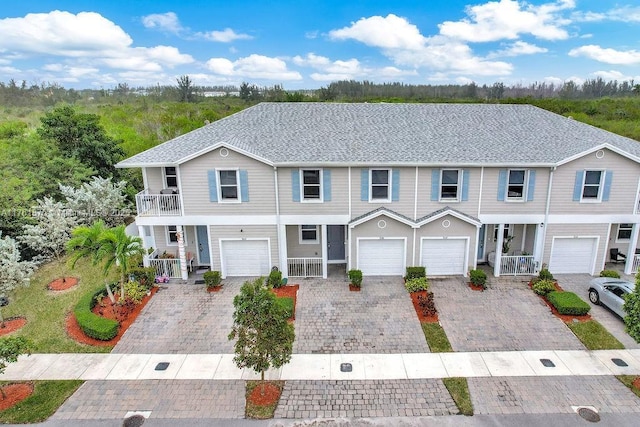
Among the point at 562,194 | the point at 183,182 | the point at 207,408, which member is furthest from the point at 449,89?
the point at 207,408

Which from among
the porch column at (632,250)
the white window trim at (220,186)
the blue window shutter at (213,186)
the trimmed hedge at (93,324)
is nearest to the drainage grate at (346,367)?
the trimmed hedge at (93,324)

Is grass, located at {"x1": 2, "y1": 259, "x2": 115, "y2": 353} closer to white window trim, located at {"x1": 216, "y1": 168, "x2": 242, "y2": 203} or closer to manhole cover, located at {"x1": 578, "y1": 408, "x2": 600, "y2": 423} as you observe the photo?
white window trim, located at {"x1": 216, "y1": 168, "x2": 242, "y2": 203}

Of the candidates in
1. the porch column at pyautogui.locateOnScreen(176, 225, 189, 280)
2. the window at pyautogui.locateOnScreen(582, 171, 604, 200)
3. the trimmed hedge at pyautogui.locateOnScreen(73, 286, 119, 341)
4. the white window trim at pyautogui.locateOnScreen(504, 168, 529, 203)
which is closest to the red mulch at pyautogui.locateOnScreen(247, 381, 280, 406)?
the trimmed hedge at pyautogui.locateOnScreen(73, 286, 119, 341)

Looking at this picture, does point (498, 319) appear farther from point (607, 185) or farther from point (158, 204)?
point (158, 204)

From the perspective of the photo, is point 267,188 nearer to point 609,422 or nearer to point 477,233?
point 477,233

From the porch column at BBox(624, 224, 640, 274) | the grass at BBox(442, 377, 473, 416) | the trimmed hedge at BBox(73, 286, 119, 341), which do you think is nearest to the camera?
the grass at BBox(442, 377, 473, 416)

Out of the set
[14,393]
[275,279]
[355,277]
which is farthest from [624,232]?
[14,393]
